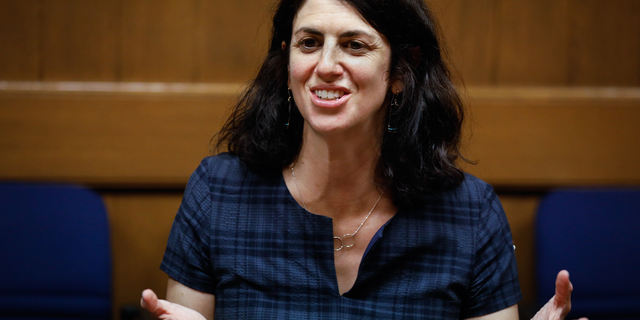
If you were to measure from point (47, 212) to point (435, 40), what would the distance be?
1.23m

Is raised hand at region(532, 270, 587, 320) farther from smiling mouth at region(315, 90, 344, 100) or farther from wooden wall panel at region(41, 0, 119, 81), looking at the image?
wooden wall panel at region(41, 0, 119, 81)

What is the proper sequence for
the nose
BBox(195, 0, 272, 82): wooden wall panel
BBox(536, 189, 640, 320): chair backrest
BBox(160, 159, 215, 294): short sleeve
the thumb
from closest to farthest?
the thumb
the nose
BBox(160, 159, 215, 294): short sleeve
BBox(536, 189, 640, 320): chair backrest
BBox(195, 0, 272, 82): wooden wall panel

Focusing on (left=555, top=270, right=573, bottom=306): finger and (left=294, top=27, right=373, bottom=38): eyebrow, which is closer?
(left=555, top=270, right=573, bottom=306): finger

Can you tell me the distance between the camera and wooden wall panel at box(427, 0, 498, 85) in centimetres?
192

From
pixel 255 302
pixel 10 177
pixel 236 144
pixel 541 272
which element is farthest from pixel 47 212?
pixel 541 272

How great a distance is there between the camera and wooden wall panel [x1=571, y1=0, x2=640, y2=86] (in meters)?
1.96

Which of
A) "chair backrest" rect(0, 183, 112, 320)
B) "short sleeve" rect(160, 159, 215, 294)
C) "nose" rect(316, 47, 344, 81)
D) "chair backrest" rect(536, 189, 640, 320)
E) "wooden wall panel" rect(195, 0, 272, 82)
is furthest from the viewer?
"wooden wall panel" rect(195, 0, 272, 82)

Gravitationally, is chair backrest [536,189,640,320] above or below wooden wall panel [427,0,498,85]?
below

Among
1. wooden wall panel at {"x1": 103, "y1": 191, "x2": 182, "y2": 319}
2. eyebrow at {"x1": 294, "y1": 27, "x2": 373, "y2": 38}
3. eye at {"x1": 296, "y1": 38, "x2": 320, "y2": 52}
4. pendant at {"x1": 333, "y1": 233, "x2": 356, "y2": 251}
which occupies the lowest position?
wooden wall panel at {"x1": 103, "y1": 191, "x2": 182, "y2": 319}

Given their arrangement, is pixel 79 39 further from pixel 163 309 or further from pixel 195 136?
pixel 163 309

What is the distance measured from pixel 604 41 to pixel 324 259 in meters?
1.38

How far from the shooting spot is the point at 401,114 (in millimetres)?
1384

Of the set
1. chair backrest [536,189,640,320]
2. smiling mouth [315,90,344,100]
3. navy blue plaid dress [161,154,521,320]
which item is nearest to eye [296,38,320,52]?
smiling mouth [315,90,344,100]

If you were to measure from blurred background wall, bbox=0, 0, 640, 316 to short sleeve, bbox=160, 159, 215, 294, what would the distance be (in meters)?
0.52
